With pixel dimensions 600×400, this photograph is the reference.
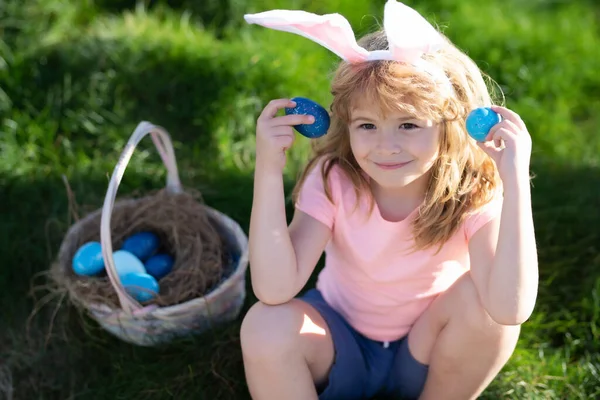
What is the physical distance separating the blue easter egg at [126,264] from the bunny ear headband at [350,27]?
37.6 inches

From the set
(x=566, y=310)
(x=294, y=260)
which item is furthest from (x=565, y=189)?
(x=294, y=260)

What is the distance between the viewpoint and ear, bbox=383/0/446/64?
62.8 inches

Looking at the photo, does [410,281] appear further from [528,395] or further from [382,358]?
[528,395]

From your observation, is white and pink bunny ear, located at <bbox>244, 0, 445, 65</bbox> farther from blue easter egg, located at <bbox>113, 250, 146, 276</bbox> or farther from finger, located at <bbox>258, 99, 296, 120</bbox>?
blue easter egg, located at <bbox>113, 250, 146, 276</bbox>

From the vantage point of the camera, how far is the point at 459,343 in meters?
1.81

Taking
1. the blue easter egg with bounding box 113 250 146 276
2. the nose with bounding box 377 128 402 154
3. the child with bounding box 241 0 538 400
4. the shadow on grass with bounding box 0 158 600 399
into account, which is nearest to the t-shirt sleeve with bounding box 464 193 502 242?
the child with bounding box 241 0 538 400

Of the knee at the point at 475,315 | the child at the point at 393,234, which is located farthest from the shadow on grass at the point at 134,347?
the knee at the point at 475,315

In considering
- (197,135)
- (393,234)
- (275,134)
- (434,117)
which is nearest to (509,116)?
(434,117)

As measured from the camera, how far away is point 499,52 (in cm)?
339

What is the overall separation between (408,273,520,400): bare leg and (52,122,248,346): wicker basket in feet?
1.85

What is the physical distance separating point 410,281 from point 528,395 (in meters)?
0.47

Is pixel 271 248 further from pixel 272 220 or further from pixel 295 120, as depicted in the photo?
pixel 295 120

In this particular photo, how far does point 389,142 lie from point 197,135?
141 cm

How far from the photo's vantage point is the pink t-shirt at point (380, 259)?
1893 millimetres
